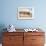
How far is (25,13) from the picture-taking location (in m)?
4.17

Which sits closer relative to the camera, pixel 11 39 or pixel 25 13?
pixel 11 39

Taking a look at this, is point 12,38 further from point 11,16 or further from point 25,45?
point 11,16

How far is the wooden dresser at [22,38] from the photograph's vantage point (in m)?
3.68

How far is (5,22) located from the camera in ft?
13.8

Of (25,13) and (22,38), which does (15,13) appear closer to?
(25,13)

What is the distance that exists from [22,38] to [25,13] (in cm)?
90

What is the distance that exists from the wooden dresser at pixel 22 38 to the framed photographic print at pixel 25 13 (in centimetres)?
71

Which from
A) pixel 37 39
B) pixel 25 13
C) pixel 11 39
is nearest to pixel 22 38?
pixel 11 39

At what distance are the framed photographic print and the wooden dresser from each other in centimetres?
71

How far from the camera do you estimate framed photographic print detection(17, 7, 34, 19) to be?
4160 millimetres

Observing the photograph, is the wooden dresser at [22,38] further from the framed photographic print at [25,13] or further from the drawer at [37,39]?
the framed photographic print at [25,13]

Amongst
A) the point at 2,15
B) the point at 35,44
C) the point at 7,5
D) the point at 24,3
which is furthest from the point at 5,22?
the point at 35,44

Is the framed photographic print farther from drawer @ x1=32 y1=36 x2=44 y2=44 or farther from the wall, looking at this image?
drawer @ x1=32 y1=36 x2=44 y2=44

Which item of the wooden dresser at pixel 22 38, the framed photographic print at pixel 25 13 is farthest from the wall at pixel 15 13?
the wooden dresser at pixel 22 38
